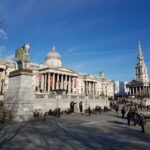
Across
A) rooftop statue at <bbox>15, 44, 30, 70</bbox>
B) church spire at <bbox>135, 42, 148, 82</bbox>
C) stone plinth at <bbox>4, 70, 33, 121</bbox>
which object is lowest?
stone plinth at <bbox>4, 70, 33, 121</bbox>

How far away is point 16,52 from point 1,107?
7.10 meters

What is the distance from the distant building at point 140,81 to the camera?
118438mm

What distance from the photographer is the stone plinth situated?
21.9m

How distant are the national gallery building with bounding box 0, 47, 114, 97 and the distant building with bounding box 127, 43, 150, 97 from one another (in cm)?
2680

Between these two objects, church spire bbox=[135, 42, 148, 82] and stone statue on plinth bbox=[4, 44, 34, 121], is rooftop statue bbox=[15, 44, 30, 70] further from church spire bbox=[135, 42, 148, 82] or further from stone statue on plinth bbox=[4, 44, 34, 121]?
church spire bbox=[135, 42, 148, 82]

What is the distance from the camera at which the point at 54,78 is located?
261 feet

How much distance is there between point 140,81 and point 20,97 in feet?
362

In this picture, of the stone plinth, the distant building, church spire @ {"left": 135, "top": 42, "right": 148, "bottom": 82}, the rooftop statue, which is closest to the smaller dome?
the distant building

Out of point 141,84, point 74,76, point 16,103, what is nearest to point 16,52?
point 16,103

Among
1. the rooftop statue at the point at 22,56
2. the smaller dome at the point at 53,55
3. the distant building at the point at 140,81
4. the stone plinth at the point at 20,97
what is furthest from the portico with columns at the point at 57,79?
the stone plinth at the point at 20,97

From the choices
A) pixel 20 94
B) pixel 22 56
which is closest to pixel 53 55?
pixel 22 56

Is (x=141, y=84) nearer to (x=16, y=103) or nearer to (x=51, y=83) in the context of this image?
(x=51, y=83)

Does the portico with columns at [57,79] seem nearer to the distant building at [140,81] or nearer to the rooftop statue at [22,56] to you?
the distant building at [140,81]

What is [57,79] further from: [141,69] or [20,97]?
[141,69]
